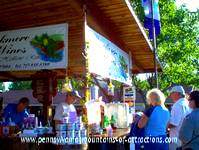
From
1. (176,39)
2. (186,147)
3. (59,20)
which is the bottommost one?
(186,147)

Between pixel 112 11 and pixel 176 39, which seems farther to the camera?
pixel 176 39

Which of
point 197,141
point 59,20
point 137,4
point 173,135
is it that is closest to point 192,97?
point 197,141

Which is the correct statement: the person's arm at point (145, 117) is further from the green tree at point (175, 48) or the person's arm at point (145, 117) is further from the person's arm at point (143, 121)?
the green tree at point (175, 48)

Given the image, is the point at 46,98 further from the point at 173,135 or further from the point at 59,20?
the point at 173,135

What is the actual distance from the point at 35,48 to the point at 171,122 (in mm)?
3118

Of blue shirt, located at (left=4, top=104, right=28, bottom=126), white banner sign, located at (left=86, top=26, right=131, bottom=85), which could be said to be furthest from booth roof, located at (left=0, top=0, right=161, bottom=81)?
blue shirt, located at (left=4, top=104, right=28, bottom=126)

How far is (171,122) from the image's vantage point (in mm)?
6480

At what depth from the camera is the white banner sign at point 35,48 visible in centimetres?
705

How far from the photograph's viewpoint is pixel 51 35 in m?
7.24

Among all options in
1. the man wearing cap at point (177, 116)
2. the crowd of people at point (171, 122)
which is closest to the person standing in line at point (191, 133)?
the crowd of people at point (171, 122)

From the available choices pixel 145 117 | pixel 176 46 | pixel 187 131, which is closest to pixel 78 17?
pixel 145 117

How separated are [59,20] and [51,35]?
2.77 feet

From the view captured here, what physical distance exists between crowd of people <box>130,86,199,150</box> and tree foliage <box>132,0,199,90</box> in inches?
721

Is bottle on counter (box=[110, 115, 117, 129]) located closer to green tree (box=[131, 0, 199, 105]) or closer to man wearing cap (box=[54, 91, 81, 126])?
man wearing cap (box=[54, 91, 81, 126])
